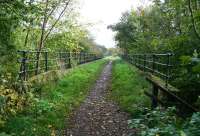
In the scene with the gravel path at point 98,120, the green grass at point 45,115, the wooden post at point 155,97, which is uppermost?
the wooden post at point 155,97

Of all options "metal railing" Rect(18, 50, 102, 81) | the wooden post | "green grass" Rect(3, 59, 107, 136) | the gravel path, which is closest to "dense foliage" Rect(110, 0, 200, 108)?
the wooden post

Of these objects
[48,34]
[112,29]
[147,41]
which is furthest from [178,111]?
[112,29]

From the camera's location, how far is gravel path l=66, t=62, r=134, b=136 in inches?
322

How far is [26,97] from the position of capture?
9445mm

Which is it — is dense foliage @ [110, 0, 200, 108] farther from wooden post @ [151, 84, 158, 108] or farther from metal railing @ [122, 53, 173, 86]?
wooden post @ [151, 84, 158, 108]

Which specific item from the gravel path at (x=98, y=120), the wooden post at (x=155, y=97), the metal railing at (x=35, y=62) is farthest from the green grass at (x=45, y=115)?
the wooden post at (x=155, y=97)

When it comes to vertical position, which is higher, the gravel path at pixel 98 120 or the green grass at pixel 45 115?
the green grass at pixel 45 115

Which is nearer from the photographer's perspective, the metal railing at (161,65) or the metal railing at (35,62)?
the metal railing at (161,65)

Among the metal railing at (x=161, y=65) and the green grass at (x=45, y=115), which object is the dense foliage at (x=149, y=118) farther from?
the green grass at (x=45, y=115)

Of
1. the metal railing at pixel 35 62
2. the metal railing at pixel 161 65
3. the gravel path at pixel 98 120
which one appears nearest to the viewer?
the gravel path at pixel 98 120

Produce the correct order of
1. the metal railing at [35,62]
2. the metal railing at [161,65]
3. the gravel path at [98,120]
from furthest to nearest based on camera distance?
the metal railing at [35,62] → the metal railing at [161,65] → the gravel path at [98,120]

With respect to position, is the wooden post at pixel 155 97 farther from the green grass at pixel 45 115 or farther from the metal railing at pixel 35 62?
the metal railing at pixel 35 62

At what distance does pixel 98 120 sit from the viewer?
30.5 ft

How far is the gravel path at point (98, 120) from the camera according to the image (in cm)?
818
